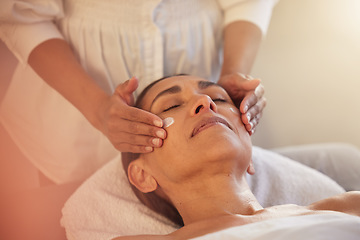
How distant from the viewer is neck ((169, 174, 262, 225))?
99 centimetres

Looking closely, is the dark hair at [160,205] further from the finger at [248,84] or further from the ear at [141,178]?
the finger at [248,84]

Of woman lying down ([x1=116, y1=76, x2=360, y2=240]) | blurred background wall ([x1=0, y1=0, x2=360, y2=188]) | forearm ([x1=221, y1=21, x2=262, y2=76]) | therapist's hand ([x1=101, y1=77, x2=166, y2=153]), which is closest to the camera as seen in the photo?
woman lying down ([x1=116, y1=76, x2=360, y2=240])

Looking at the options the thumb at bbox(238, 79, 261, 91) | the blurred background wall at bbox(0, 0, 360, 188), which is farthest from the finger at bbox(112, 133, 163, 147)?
the blurred background wall at bbox(0, 0, 360, 188)

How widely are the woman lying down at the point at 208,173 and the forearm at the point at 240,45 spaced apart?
0.40 metres

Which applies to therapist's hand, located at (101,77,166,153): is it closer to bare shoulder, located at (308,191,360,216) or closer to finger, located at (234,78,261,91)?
finger, located at (234,78,261,91)

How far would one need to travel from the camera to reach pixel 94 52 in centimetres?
144

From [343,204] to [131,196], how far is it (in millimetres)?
649

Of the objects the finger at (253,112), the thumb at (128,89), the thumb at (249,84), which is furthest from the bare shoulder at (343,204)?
the thumb at (128,89)

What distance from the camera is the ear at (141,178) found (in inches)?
44.3

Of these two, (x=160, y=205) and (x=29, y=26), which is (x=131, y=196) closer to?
(x=160, y=205)

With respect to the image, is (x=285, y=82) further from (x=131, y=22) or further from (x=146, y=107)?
(x=146, y=107)

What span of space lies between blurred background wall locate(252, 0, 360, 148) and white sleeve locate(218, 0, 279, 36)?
0.51 m

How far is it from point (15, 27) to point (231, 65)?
0.80 meters

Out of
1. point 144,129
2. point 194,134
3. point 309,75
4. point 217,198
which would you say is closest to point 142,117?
point 144,129
